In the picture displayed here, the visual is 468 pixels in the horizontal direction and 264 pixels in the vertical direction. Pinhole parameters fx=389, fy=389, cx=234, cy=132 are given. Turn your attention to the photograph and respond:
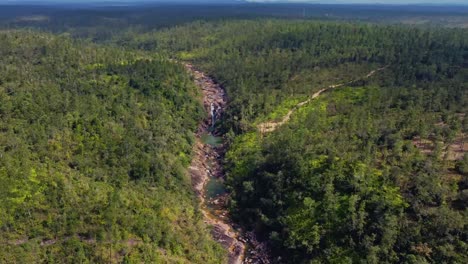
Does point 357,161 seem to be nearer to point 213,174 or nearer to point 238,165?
point 238,165

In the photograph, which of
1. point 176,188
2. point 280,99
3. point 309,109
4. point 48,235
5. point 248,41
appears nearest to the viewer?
point 48,235

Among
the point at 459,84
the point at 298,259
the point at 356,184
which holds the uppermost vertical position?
the point at 459,84

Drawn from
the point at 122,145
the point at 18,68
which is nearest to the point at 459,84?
the point at 122,145

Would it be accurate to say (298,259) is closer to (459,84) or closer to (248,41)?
(459,84)

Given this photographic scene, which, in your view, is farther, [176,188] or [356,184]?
[176,188]

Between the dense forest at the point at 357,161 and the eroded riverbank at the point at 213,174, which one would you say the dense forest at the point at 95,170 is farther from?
the dense forest at the point at 357,161

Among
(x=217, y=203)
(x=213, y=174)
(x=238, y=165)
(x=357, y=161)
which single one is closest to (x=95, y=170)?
(x=217, y=203)
